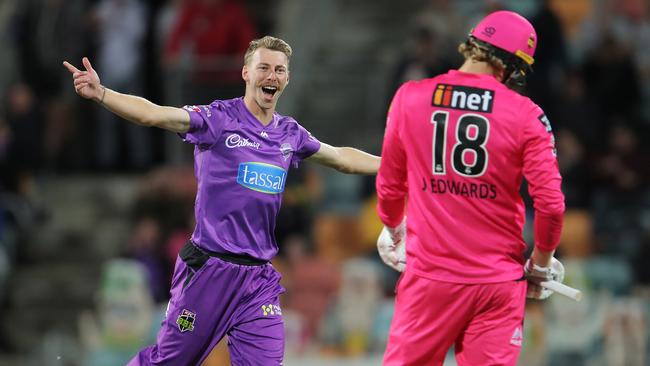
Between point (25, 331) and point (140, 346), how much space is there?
2.87m

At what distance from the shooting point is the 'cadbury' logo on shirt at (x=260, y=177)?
6.48m

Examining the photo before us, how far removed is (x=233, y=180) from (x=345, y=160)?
2.73ft

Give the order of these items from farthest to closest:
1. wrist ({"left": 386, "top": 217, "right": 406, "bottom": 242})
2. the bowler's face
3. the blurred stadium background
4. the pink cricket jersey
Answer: the blurred stadium background
wrist ({"left": 386, "top": 217, "right": 406, "bottom": 242})
the bowler's face
the pink cricket jersey

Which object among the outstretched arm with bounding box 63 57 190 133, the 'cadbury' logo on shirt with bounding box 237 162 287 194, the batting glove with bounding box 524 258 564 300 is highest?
the outstretched arm with bounding box 63 57 190 133

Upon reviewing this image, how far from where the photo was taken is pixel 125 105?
611cm

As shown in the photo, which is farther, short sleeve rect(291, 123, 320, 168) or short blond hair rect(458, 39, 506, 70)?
short sleeve rect(291, 123, 320, 168)

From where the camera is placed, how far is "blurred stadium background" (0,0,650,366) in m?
11.8

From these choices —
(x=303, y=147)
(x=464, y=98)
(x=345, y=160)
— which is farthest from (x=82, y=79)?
(x=464, y=98)

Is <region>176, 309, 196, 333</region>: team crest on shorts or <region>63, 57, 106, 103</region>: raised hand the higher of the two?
<region>63, 57, 106, 103</region>: raised hand

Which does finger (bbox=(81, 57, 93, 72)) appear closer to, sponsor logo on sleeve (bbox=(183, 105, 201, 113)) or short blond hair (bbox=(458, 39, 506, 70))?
sponsor logo on sleeve (bbox=(183, 105, 201, 113))

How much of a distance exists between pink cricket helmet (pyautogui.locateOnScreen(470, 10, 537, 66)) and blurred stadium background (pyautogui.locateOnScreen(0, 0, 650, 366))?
5.53m

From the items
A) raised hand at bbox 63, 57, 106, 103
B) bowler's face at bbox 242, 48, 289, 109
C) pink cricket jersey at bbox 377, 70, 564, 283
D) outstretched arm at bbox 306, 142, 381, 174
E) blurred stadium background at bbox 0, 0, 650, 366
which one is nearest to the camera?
raised hand at bbox 63, 57, 106, 103

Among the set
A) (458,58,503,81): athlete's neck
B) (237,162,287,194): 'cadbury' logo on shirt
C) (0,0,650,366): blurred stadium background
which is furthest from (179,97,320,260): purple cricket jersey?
(0,0,650,366): blurred stadium background

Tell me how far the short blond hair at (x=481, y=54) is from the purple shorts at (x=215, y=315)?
1.53m
